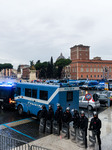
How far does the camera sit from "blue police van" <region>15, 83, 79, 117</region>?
9859 mm

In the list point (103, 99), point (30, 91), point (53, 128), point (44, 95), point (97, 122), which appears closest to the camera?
point (97, 122)

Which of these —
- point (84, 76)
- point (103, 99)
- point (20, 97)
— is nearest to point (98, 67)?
point (84, 76)

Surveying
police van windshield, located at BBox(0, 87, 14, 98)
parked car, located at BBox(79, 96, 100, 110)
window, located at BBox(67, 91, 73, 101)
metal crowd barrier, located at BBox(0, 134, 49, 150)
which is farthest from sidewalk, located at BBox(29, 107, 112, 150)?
police van windshield, located at BBox(0, 87, 14, 98)

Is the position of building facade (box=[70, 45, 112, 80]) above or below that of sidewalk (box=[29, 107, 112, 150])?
above

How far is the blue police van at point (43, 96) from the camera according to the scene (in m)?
9.86

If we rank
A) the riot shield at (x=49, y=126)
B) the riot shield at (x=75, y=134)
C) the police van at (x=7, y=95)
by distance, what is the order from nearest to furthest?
the riot shield at (x=75, y=134)
the riot shield at (x=49, y=126)
the police van at (x=7, y=95)

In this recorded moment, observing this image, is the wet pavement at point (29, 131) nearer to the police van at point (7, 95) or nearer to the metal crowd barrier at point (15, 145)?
the metal crowd barrier at point (15, 145)

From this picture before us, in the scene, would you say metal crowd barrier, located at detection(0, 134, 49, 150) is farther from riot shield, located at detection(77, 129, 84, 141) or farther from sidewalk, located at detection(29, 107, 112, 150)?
riot shield, located at detection(77, 129, 84, 141)

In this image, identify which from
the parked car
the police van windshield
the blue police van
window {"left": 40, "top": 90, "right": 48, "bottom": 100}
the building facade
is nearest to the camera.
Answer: the blue police van

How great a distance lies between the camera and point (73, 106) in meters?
10.7

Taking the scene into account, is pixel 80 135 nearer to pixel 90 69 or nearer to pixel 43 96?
pixel 43 96

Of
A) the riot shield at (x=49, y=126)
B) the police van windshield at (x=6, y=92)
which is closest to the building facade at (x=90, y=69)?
the police van windshield at (x=6, y=92)

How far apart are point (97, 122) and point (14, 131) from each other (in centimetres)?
507

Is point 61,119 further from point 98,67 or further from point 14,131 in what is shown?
point 98,67
